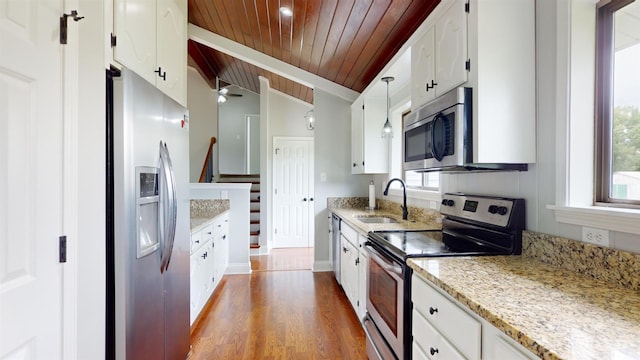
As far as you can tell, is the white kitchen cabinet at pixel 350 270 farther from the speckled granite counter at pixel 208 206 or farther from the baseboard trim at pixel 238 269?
the speckled granite counter at pixel 208 206

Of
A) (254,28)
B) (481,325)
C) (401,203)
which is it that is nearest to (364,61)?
(254,28)

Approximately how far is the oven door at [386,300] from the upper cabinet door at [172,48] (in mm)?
1639

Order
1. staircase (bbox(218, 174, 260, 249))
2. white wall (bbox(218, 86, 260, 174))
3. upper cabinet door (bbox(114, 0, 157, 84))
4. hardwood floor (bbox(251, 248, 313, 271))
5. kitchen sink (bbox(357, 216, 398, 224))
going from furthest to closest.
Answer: white wall (bbox(218, 86, 260, 174)) < staircase (bbox(218, 174, 260, 249)) < hardwood floor (bbox(251, 248, 313, 271)) < kitchen sink (bbox(357, 216, 398, 224)) < upper cabinet door (bbox(114, 0, 157, 84))

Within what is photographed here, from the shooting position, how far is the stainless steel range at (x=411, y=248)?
138cm

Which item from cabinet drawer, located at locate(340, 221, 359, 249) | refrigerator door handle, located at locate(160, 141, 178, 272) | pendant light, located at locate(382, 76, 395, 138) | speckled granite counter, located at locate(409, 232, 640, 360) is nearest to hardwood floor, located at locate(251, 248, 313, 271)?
cabinet drawer, located at locate(340, 221, 359, 249)

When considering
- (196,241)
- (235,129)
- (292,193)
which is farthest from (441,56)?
(235,129)

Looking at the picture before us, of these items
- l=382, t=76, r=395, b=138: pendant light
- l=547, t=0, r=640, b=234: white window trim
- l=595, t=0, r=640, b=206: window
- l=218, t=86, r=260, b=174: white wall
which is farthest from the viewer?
l=218, t=86, r=260, b=174: white wall

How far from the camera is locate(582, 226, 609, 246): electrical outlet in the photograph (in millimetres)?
1048

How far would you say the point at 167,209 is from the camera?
1.57 metres

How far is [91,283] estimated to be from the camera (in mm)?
1146

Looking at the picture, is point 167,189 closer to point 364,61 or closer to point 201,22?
point 364,61

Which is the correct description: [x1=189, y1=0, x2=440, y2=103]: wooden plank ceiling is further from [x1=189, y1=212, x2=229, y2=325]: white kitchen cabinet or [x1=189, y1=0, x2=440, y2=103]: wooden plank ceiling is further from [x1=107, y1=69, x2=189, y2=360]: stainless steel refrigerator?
[x1=189, y1=212, x2=229, y2=325]: white kitchen cabinet

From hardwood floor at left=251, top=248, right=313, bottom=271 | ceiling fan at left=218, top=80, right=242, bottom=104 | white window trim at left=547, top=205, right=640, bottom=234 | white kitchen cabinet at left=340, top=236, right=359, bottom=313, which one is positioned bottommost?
hardwood floor at left=251, top=248, right=313, bottom=271

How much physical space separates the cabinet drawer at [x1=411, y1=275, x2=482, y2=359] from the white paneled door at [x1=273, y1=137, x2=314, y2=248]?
433cm
